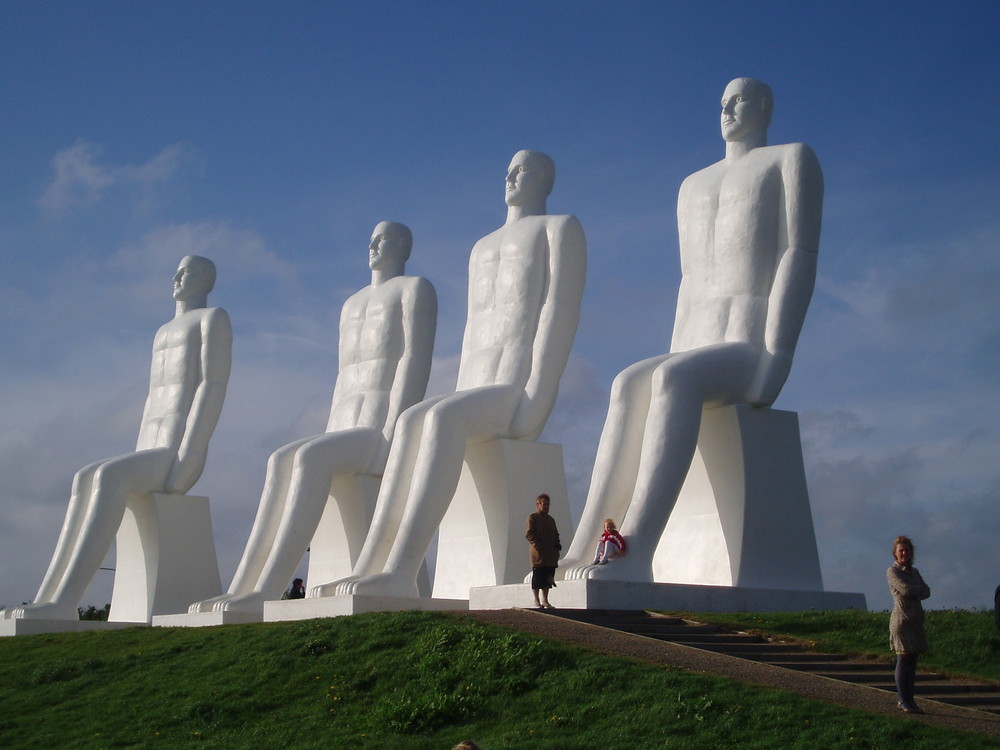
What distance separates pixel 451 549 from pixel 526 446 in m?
1.60

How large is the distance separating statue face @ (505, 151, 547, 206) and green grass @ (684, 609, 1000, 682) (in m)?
6.41

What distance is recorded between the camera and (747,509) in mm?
13688

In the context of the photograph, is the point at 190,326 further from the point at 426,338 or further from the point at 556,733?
the point at 556,733

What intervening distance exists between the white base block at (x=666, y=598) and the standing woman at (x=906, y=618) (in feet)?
10.9

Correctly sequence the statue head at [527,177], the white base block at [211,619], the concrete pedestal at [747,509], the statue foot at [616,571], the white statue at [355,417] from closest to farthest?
the statue foot at [616,571] → the concrete pedestal at [747,509] → the white base block at [211,619] → the white statue at [355,417] → the statue head at [527,177]

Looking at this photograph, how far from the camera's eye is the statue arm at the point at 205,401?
62.6 feet

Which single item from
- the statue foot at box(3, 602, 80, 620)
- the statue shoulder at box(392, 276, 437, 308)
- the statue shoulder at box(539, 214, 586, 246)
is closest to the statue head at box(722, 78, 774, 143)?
the statue shoulder at box(539, 214, 586, 246)

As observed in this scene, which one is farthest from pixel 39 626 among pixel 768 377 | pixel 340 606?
pixel 768 377

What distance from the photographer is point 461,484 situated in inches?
636

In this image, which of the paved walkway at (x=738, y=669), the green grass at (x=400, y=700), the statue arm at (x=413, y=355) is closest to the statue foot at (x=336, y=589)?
the green grass at (x=400, y=700)

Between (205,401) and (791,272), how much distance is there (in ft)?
29.1

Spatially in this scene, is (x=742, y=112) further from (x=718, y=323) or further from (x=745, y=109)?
(x=718, y=323)

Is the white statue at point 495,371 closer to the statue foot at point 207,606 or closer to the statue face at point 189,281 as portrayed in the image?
the statue foot at point 207,606

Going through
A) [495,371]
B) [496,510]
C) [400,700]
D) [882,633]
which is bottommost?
[400,700]
